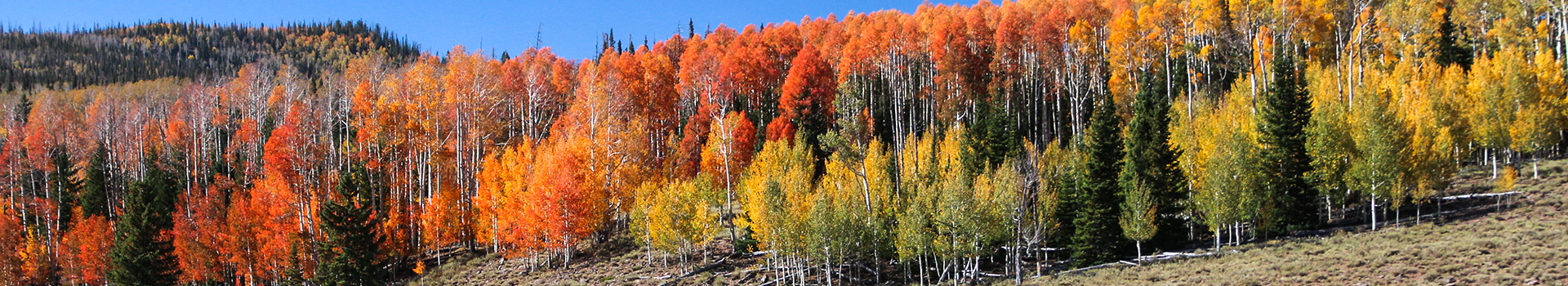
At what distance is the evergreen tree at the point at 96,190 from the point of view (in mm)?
51438

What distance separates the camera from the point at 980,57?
52156 mm

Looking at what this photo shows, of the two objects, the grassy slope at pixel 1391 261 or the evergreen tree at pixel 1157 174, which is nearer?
the grassy slope at pixel 1391 261

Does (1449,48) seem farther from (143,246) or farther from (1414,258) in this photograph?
(143,246)

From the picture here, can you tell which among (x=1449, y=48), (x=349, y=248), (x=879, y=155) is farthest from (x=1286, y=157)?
(x=349, y=248)

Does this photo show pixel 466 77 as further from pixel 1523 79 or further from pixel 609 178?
pixel 1523 79

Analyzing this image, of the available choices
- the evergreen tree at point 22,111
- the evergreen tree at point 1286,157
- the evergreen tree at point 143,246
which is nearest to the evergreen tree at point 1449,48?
the evergreen tree at point 1286,157

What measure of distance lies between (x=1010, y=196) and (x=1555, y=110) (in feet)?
81.1

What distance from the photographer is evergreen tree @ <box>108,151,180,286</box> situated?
39.9 meters

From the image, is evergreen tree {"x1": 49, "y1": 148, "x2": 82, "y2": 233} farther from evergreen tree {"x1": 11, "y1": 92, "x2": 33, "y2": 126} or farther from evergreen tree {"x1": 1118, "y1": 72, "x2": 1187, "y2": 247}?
evergreen tree {"x1": 1118, "y1": 72, "x2": 1187, "y2": 247}

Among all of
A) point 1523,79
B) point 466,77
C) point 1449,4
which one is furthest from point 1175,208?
point 1449,4

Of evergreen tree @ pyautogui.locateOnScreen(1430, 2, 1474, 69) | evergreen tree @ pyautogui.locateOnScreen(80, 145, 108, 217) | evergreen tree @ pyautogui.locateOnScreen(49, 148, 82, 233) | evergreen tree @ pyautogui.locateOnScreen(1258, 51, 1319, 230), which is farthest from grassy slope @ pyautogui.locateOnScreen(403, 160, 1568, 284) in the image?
evergreen tree @ pyautogui.locateOnScreen(49, 148, 82, 233)

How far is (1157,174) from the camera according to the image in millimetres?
31891

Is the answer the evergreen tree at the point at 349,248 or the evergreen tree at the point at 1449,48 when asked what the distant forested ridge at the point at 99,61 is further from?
the evergreen tree at the point at 1449,48

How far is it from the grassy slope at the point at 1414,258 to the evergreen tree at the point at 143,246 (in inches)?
1586
